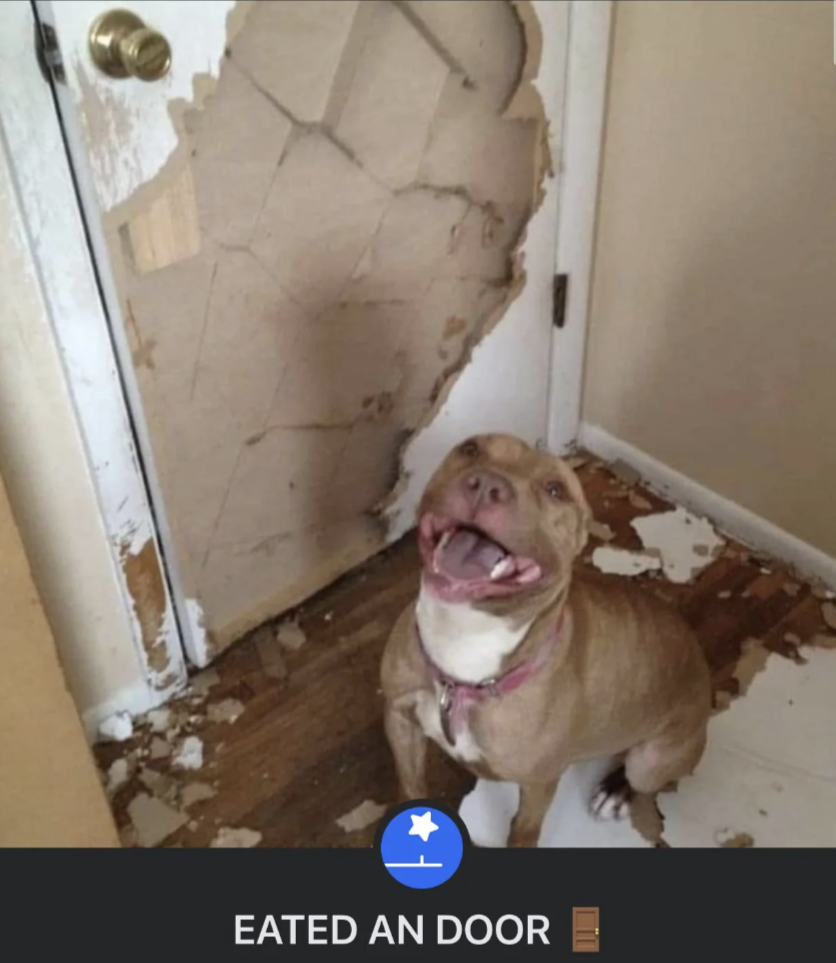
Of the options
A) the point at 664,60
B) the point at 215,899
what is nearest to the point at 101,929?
the point at 215,899

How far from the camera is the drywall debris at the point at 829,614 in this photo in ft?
6.35

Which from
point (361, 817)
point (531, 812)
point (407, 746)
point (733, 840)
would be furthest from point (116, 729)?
point (733, 840)

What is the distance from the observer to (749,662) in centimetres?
186

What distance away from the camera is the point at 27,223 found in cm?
125

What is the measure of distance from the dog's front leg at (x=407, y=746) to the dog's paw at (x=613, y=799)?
29cm

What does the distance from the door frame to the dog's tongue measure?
22.2 inches

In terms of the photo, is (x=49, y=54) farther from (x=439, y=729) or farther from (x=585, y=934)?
(x=585, y=934)

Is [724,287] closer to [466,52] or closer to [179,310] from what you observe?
[466,52]

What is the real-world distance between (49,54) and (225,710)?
3.56 ft

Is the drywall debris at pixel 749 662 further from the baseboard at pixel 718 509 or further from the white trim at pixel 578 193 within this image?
the white trim at pixel 578 193

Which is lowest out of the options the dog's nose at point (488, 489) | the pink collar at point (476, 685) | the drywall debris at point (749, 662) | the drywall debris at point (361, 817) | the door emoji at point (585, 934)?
the drywall debris at point (749, 662)

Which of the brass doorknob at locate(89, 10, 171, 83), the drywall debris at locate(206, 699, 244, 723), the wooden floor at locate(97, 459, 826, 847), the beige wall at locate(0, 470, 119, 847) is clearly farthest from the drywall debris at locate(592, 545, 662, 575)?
the brass doorknob at locate(89, 10, 171, 83)

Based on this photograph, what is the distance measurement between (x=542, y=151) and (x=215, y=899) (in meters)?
1.35

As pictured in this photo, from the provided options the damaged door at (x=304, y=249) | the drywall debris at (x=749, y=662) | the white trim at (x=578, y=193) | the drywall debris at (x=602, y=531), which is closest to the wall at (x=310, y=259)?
the damaged door at (x=304, y=249)
